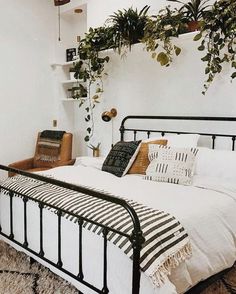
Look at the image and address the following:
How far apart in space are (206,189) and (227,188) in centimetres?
15

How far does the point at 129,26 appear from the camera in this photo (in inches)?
129

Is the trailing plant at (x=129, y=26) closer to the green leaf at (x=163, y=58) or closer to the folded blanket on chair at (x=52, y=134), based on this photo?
the green leaf at (x=163, y=58)

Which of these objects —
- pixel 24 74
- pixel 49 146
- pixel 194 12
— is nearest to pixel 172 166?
pixel 194 12

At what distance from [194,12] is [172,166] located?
1464 mm

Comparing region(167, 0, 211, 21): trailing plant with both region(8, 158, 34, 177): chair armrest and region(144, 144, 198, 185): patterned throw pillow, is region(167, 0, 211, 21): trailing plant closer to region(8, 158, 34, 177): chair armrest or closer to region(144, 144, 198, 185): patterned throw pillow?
region(144, 144, 198, 185): patterned throw pillow

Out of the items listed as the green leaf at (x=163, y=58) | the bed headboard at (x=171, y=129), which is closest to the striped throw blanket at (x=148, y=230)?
the bed headboard at (x=171, y=129)

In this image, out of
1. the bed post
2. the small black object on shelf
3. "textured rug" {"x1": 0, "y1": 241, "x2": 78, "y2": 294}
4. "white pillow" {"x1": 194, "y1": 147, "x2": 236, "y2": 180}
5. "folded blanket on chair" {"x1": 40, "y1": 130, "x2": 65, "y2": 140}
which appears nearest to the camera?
the bed post

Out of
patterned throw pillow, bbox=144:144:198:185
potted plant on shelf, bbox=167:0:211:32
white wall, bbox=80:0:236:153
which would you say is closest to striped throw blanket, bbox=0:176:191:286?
patterned throw pillow, bbox=144:144:198:185

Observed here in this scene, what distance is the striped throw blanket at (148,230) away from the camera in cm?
143

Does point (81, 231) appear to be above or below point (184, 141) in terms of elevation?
below

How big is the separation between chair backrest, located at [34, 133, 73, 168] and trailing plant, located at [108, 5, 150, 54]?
1.32 m

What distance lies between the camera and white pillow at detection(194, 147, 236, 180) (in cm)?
245

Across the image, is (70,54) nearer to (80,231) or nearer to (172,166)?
(172,166)

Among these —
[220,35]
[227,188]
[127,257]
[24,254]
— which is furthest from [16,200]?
[220,35]
